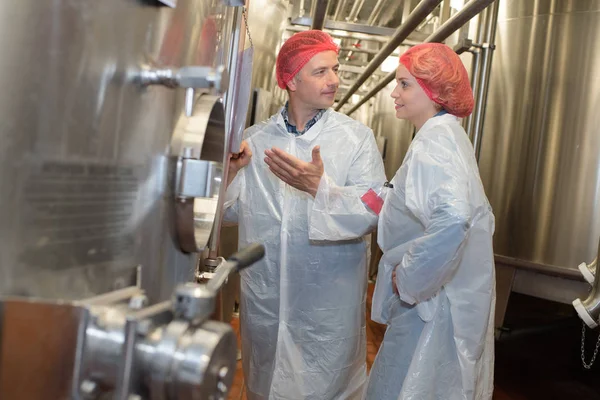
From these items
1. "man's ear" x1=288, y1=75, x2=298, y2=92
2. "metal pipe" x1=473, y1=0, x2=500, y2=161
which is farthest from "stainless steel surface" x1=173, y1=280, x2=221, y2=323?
"metal pipe" x1=473, y1=0, x2=500, y2=161

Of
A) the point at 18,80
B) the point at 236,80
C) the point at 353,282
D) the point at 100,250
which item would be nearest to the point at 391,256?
the point at 353,282

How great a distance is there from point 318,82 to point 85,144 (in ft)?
3.68

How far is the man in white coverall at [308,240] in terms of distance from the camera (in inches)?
52.7

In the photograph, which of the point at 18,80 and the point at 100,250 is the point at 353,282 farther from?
the point at 18,80

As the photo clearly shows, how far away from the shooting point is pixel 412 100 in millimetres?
1372

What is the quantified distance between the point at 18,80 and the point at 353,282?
3.73 ft

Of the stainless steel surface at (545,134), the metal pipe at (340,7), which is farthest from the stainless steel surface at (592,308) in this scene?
the metal pipe at (340,7)

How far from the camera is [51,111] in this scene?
36 cm

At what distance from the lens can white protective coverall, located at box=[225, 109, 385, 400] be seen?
1342mm

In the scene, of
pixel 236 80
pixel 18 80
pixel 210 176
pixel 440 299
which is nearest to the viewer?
pixel 18 80

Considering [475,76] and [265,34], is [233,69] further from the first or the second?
[475,76]

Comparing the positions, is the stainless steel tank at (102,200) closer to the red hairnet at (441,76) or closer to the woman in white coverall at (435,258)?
the woman in white coverall at (435,258)

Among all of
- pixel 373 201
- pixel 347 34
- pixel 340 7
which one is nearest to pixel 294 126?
pixel 373 201

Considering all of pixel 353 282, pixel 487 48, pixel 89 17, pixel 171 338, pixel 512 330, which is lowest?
pixel 512 330
